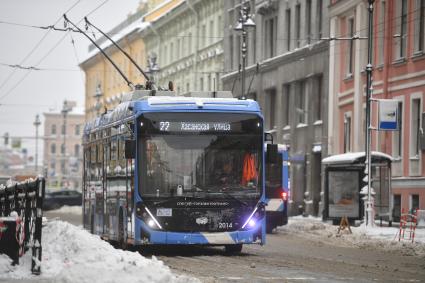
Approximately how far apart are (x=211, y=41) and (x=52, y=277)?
188 ft

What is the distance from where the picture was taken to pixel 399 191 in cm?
4250

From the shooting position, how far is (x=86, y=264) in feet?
51.1

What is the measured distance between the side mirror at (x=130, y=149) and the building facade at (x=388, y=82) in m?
19.3

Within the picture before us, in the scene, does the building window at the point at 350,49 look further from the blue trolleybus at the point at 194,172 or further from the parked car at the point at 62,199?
the parked car at the point at 62,199

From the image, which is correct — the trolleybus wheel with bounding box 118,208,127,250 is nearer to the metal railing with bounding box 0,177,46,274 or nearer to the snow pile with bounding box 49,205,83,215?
the metal railing with bounding box 0,177,46,274

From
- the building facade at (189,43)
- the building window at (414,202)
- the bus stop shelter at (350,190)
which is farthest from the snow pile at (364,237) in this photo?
the building facade at (189,43)

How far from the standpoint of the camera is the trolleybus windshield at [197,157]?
890 inches

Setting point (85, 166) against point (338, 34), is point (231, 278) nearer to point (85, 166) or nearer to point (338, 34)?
point (85, 166)

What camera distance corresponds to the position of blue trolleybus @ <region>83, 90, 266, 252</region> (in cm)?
2258

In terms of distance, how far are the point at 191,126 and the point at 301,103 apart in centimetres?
3379

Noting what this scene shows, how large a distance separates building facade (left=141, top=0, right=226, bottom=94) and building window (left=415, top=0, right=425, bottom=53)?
88.1ft

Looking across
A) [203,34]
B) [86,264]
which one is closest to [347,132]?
[203,34]

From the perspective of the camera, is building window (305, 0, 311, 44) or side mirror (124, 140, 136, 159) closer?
side mirror (124, 140, 136, 159)

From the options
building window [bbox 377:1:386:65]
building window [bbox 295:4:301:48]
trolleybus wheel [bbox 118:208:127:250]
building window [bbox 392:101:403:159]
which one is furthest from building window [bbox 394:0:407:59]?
trolleybus wheel [bbox 118:208:127:250]
